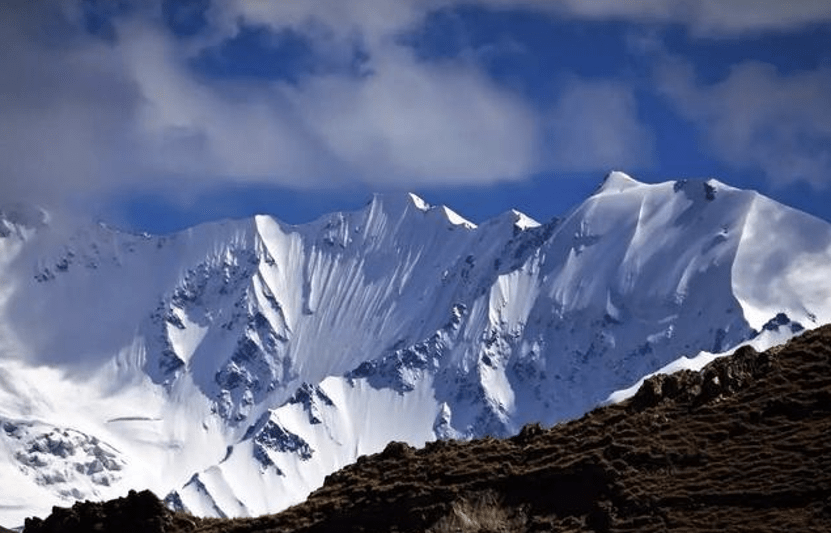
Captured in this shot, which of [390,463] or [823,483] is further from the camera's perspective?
[390,463]

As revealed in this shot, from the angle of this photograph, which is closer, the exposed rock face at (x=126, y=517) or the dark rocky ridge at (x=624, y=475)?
the dark rocky ridge at (x=624, y=475)

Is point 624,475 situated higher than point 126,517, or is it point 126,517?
point 126,517

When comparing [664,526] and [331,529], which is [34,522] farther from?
[664,526]

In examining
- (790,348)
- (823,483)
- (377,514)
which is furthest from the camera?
(790,348)

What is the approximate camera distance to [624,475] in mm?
81562

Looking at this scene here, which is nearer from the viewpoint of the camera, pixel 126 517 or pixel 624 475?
pixel 624 475

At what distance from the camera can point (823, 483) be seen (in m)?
76.6

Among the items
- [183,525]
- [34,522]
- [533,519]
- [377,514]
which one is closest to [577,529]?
[533,519]

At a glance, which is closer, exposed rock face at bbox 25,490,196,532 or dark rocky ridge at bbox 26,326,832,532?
dark rocky ridge at bbox 26,326,832,532

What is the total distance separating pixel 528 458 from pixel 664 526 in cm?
917

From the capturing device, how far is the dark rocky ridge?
256 ft

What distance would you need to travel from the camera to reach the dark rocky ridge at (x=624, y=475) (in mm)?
78000

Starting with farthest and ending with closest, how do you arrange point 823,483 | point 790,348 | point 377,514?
point 790,348, point 377,514, point 823,483

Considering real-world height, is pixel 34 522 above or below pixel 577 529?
above
